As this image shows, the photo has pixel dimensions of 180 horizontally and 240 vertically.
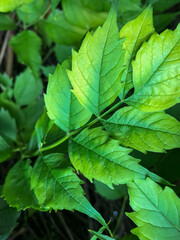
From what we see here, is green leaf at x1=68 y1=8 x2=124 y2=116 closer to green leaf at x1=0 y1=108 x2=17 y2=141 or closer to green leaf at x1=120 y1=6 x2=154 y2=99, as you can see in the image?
green leaf at x1=120 y1=6 x2=154 y2=99

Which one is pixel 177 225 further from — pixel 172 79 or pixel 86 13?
pixel 86 13

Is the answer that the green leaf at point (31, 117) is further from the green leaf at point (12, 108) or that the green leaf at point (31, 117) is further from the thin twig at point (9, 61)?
the thin twig at point (9, 61)

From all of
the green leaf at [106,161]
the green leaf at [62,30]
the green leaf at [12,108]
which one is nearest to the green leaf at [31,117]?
the green leaf at [12,108]

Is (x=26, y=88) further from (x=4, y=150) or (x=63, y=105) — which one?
(x=63, y=105)

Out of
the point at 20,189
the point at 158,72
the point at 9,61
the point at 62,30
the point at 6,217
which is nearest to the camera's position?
the point at 158,72

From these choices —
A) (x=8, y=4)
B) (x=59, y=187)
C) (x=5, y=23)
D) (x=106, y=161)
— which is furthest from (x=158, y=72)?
(x=5, y=23)

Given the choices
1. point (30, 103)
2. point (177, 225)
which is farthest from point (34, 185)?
point (30, 103)
